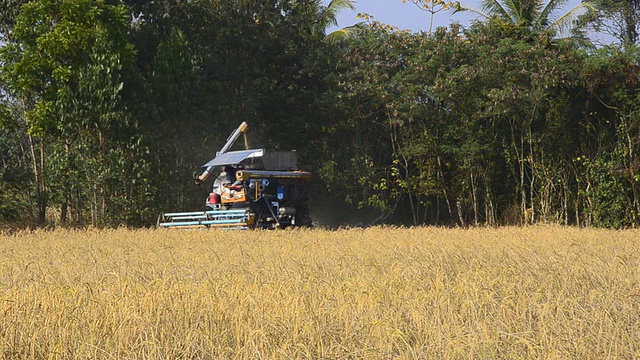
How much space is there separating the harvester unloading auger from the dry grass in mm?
7801

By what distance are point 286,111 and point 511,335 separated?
2018 cm

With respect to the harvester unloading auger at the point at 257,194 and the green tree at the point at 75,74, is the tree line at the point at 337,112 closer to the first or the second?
the green tree at the point at 75,74

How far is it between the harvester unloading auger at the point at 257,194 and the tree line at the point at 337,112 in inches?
131

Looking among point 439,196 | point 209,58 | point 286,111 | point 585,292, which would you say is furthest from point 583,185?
point 585,292

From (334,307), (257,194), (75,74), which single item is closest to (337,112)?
(257,194)

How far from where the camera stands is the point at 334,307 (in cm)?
511

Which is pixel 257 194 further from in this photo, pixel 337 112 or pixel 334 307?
pixel 334 307

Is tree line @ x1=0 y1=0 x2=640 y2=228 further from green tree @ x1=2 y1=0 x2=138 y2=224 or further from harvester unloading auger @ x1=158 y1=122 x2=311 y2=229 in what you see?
harvester unloading auger @ x1=158 y1=122 x2=311 y2=229

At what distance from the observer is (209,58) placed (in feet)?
76.8

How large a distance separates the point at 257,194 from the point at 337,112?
243 inches

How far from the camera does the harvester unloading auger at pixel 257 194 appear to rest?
659 inches

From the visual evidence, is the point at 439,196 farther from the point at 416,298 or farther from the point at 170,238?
the point at 416,298

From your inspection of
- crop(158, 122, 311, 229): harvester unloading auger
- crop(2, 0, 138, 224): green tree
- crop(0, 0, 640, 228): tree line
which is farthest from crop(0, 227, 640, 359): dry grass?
crop(2, 0, 138, 224): green tree

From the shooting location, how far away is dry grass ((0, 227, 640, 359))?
13.1 ft
